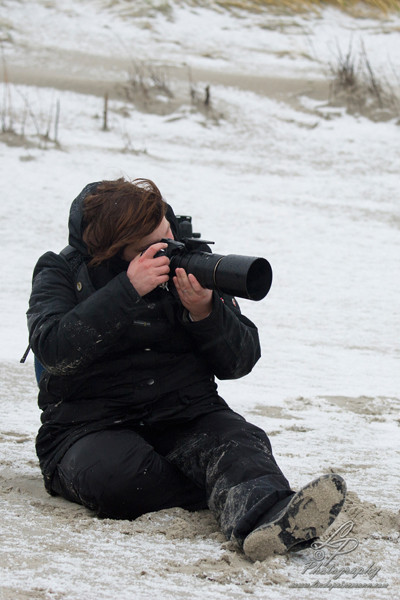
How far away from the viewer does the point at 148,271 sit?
2.40 m

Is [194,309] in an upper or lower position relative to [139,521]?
upper

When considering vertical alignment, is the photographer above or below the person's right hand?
below

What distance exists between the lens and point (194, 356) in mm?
2639

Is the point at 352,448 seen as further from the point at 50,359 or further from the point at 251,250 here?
the point at 251,250

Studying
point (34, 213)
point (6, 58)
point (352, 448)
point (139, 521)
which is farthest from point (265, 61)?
point (139, 521)

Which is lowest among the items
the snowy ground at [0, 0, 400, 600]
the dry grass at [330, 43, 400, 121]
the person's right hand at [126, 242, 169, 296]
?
the snowy ground at [0, 0, 400, 600]

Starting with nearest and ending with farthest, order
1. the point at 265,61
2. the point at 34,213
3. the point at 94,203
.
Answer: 1. the point at 94,203
2. the point at 34,213
3. the point at 265,61

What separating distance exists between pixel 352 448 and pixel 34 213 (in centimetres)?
447

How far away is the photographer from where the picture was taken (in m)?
2.39

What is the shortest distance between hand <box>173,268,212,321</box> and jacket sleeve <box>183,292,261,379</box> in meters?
0.02

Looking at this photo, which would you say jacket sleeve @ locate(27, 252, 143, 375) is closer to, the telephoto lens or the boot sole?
the telephoto lens

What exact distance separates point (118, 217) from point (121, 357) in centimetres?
40

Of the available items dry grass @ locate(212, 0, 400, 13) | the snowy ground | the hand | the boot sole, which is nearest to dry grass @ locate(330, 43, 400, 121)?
the snowy ground

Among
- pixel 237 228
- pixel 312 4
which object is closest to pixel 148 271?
pixel 237 228
